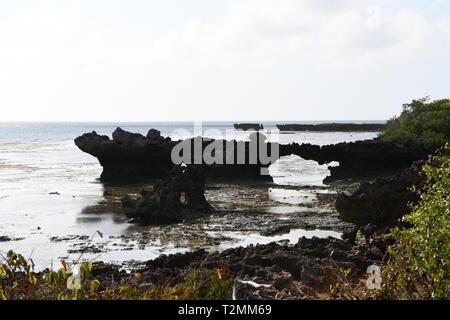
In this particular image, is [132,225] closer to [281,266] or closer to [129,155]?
[281,266]

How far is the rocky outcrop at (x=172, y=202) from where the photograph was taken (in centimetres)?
2319

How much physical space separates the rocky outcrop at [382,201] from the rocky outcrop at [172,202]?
A: 6.79m

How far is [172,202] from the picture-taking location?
23844 mm

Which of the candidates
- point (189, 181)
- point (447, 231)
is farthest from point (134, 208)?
point (447, 231)

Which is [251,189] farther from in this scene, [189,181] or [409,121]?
[409,121]

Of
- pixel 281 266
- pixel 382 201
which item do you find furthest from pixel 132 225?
pixel 281 266

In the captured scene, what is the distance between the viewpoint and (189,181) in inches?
1022

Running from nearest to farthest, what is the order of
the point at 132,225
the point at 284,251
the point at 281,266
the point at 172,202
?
1. the point at 281,266
2. the point at 284,251
3. the point at 132,225
4. the point at 172,202

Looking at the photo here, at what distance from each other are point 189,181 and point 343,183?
51.3ft

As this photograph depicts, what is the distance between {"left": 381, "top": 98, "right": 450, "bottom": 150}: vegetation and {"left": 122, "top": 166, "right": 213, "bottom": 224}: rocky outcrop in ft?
68.2

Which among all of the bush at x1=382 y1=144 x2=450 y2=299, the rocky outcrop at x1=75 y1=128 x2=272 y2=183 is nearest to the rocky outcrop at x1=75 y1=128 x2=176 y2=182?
the rocky outcrop at x1=75 y1=128 x2=272 y2=183

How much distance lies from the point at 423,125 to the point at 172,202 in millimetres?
26835
